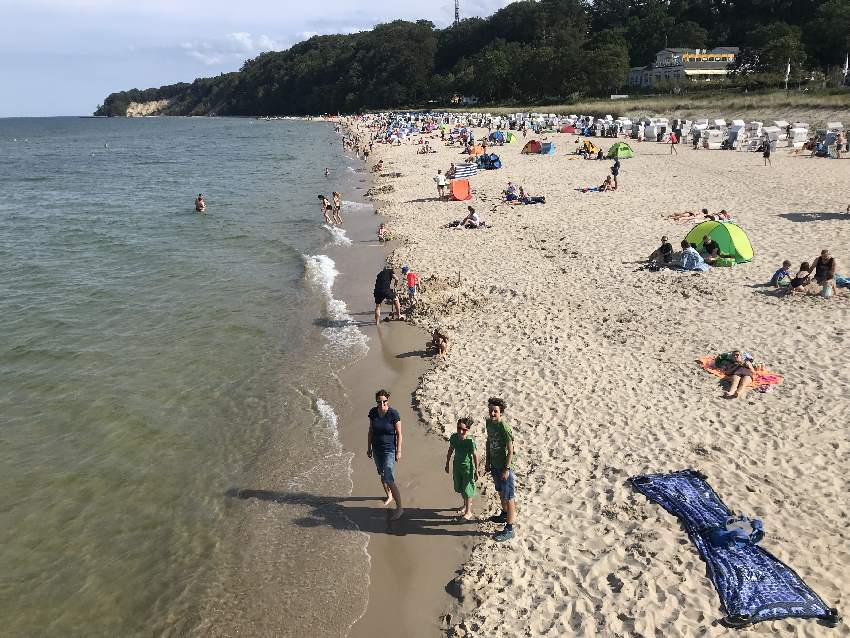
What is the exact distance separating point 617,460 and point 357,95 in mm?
154391

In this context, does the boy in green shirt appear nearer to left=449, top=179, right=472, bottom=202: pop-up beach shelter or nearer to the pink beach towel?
the pink beach towel

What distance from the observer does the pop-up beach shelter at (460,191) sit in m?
24.1

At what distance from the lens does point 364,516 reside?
22.1 feet

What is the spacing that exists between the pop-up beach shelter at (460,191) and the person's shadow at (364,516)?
1864cm

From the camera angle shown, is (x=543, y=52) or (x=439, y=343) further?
(x=543, y=52)

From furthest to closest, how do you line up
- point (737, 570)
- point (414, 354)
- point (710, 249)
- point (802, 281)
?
point (710, 249) → point (802, 281) → point (414, 354) → point (737, 570)

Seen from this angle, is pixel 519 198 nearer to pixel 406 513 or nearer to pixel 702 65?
pixel 406 513

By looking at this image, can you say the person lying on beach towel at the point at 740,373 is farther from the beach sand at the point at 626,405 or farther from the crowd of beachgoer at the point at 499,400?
the beach sand at the point at 626,405

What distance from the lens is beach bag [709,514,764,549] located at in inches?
212

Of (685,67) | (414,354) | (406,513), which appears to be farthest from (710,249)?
(685,67)

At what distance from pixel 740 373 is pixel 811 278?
471 cm

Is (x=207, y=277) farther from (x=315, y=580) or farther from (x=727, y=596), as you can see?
(x=727, y=596)

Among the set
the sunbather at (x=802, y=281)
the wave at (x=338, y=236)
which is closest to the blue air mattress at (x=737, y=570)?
the sunbather at (x=802, y=281)

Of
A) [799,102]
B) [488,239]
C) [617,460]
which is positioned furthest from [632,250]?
[799,102]
